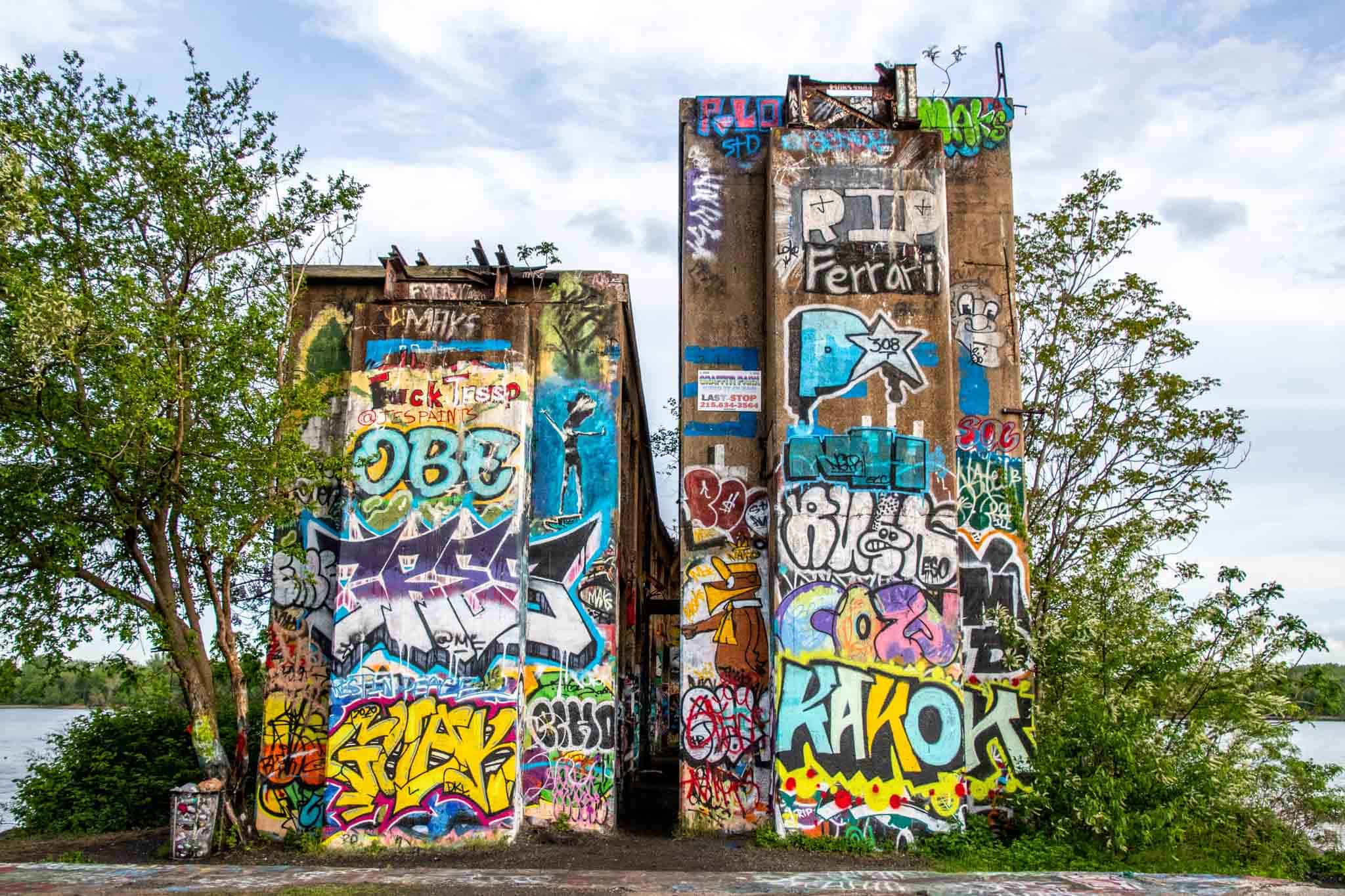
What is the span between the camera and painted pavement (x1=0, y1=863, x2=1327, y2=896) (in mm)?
10438

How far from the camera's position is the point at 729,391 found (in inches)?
564

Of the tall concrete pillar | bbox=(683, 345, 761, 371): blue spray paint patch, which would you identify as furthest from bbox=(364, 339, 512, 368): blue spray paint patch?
the tall concrete pillar

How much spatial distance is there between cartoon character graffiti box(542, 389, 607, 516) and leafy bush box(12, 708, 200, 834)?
22.3 feet

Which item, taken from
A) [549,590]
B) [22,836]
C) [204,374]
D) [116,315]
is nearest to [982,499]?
[549,590]

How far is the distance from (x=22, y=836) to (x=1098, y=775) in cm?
1473

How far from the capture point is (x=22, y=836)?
1457 cm

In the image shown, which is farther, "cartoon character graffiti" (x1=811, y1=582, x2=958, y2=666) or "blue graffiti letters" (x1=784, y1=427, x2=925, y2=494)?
"blue graffiti letters" (x1=784, y1=427, x2=925, y2=494)

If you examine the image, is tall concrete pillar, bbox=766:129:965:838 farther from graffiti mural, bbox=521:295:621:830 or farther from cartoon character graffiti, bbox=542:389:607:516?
cartoon character graffiti, bbox=542:389:607:516

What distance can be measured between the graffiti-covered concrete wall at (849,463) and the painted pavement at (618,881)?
1.54m

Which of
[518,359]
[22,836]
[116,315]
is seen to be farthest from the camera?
[22,836]

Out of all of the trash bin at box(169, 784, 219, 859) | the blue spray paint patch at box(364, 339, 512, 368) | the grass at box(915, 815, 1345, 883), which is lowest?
the grass at box(915, 815, 1345, 883)

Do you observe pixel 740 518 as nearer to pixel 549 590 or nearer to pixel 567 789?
pixel 549 590

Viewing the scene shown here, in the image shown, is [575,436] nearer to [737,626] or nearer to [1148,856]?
[737,626]

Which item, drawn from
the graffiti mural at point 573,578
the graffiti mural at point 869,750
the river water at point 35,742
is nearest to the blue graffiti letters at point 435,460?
the graffiti mural at point 573,578
